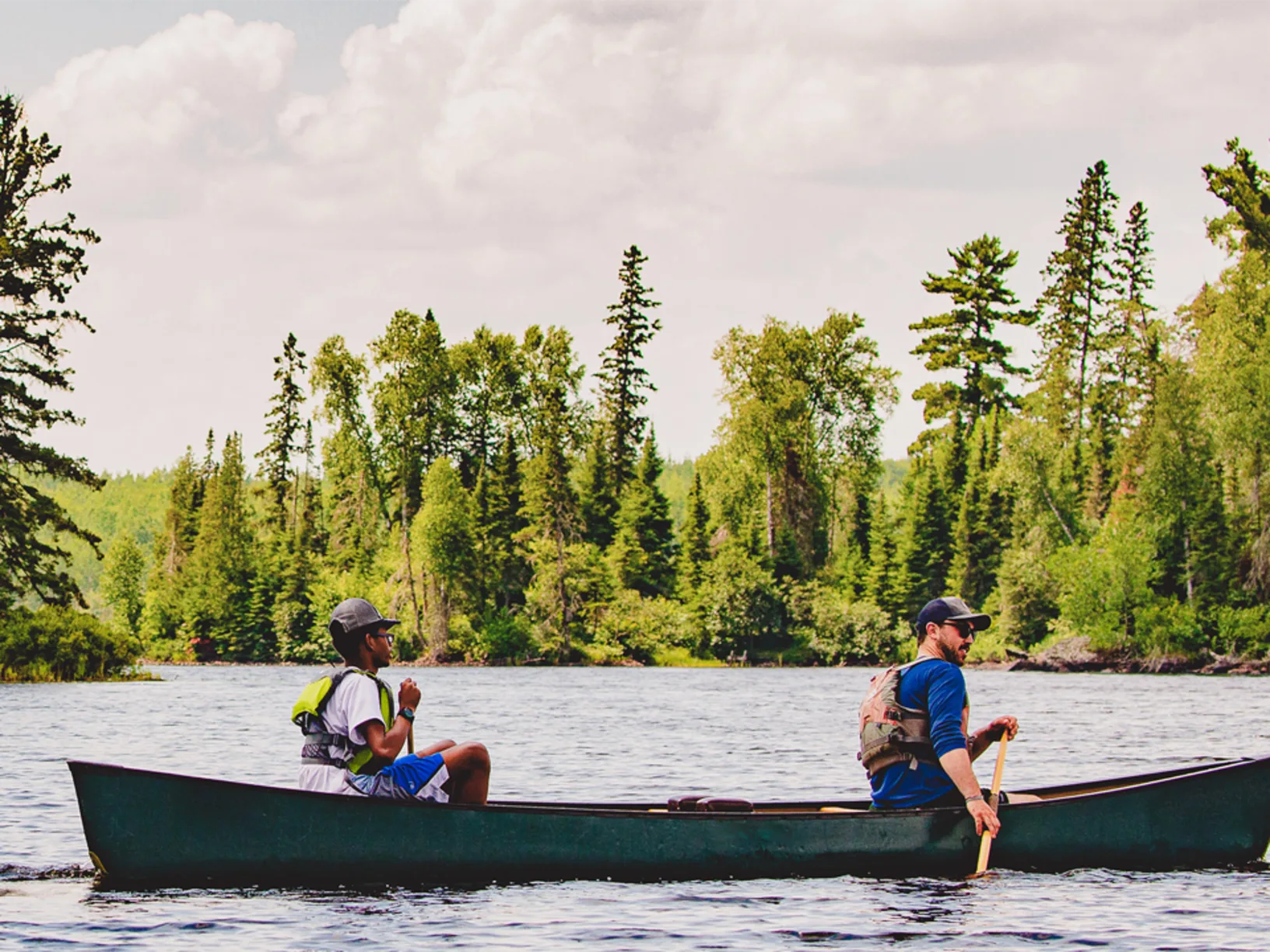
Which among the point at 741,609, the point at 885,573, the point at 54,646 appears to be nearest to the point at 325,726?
the point at 54,646

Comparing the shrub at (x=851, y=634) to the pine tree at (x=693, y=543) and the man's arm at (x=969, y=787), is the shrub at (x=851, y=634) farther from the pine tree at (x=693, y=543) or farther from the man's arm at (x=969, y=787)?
the man's arm at (x=969, y=787)

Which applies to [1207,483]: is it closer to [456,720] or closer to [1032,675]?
[1032,675]

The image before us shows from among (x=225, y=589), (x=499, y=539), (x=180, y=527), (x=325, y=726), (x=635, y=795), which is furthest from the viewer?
(x=180, y=527)

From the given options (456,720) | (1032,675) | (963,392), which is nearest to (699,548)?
(963,392)

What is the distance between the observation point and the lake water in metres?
9.73

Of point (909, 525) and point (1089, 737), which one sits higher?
point (909, 525)

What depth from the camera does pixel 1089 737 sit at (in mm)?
25844

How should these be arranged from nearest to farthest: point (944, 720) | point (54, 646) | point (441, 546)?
point (944, 720) → point (54, 646) → point (441, 546)

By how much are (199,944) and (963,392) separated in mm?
80044

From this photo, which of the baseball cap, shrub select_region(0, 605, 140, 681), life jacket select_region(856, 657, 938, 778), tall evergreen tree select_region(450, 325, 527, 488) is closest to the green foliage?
tall evergreen tree select_region(450, 325, 527, 488)

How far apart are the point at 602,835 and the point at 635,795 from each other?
6.32m

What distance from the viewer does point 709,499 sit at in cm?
8519

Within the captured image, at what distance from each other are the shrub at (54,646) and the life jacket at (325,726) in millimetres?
30751

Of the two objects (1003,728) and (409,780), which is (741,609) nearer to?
(1003,728)
